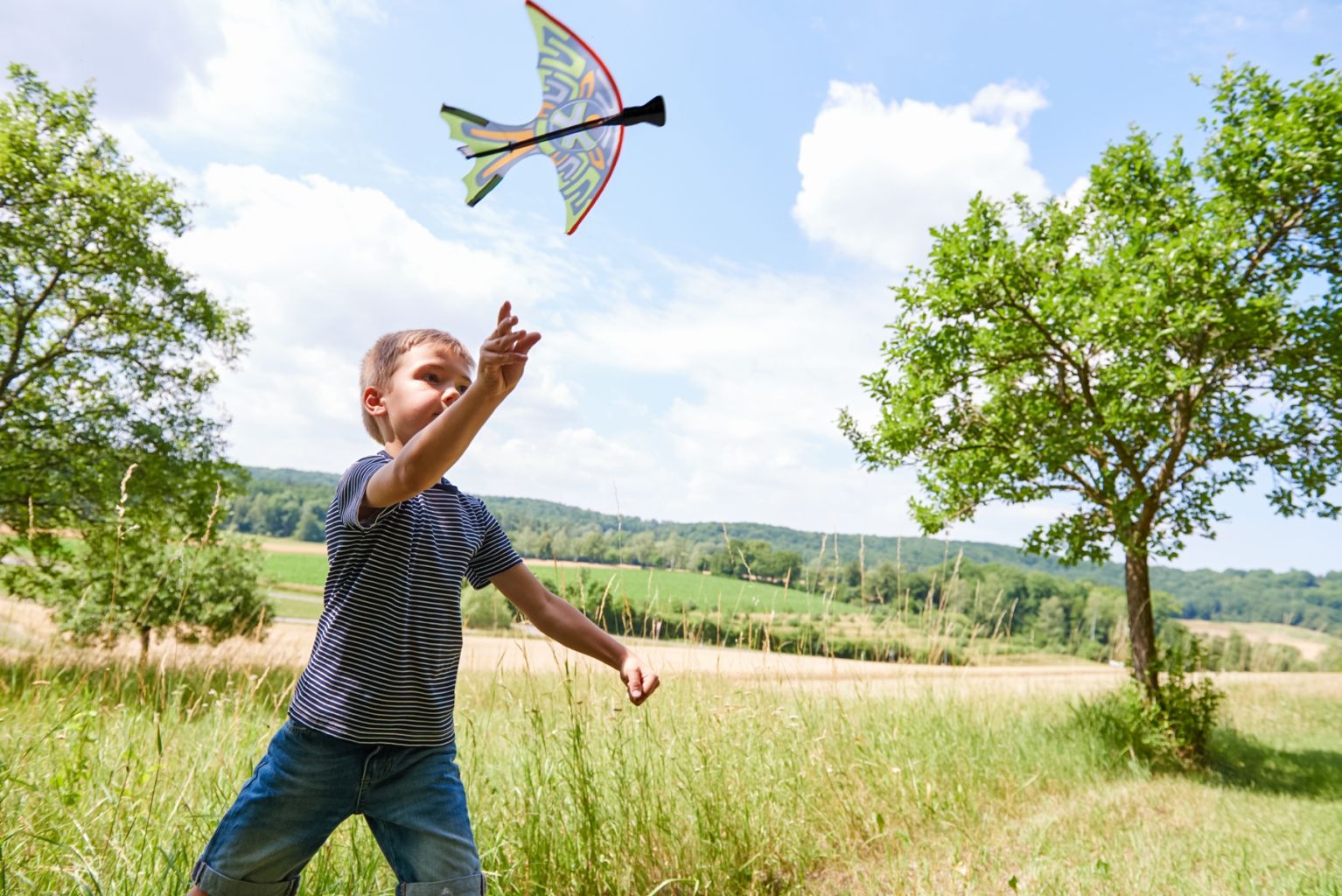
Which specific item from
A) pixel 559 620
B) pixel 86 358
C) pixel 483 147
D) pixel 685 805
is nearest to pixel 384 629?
pixel 559 620

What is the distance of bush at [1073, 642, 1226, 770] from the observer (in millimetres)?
6762

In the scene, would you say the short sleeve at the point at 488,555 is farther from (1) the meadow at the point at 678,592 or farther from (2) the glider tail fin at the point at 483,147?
(1) the meadow at the point at 678,592

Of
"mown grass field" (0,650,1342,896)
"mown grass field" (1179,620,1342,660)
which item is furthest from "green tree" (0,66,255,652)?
"mown grass field" (1179,620,1342,660)

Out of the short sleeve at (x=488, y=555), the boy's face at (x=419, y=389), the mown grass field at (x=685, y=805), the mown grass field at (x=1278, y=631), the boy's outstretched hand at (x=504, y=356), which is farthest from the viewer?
the mown grass field at (x=1278, y=631)

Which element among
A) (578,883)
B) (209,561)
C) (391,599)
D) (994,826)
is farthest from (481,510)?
(209,561)

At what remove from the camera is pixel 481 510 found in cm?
190

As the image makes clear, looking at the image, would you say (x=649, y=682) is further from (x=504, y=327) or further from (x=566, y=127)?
(x=566, y=127)

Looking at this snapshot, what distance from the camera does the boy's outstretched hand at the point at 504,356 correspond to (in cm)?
118

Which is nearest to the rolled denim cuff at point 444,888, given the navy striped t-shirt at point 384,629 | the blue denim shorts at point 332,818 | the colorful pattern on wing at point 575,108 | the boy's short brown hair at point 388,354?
the blue denim shorts at point 332,818

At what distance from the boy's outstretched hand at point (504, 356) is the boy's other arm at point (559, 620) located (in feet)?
2.65

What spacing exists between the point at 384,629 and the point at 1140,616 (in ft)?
26.5

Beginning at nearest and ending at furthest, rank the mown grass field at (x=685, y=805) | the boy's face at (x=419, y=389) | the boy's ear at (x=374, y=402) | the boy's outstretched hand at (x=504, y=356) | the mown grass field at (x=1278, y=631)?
the boy's outstretched hand at (x=504, y=356) < the boy's face at (x=419, y=389) < the boy's ear at (x=374, y=402) < the mown grass field at (x=685, y=805) < the mown grass field at (x=1278, y=631)

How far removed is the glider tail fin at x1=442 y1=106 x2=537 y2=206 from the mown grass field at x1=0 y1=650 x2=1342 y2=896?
1740 millimetres

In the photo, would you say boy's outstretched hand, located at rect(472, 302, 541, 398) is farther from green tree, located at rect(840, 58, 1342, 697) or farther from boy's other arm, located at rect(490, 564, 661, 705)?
green tree, located at rect(840, 58, 1342, 697)
